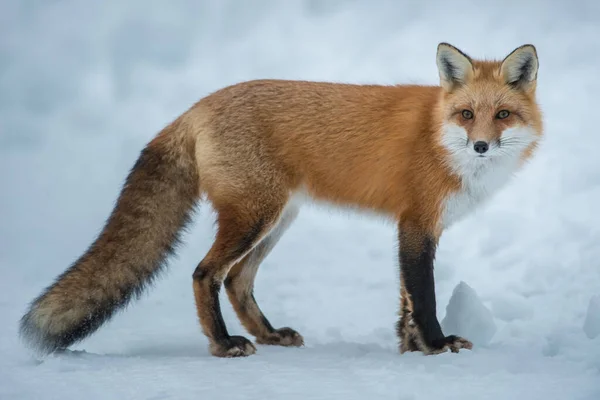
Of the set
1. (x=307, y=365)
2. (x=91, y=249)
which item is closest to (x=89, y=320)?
(x=91, y=249)

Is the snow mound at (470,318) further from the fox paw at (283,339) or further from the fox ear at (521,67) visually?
the fox ear at (521,67)

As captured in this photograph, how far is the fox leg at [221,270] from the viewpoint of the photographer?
3811 millimetres

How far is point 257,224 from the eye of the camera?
152 inches

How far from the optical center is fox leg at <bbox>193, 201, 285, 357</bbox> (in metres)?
3.81

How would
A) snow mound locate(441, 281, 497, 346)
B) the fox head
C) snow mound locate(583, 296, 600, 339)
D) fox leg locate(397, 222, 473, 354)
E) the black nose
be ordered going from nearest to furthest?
the black nose → the fox head → fox leg locate(397, 222, 473, 354) → snow mound locate(583, 296, 600, 339) → snow mound locate(441, 281, 497, 346)

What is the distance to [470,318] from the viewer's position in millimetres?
4234

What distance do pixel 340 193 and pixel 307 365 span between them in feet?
3.29

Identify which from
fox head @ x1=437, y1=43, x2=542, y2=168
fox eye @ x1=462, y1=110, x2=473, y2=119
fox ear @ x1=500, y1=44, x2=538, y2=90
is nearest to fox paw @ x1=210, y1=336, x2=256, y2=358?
fox head @ x1=437, y1=43, x2=542, y2=168

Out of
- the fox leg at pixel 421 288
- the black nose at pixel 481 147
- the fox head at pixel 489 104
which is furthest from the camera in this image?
the fox leg at pixel 421 288

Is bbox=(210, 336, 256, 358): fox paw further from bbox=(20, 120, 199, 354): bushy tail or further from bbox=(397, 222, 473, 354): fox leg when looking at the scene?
bbox=(397, 222, 473, 354): fox leg

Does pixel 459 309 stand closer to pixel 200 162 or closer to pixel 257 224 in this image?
pixel 257 224

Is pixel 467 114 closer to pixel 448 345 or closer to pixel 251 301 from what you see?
pixel 448 345

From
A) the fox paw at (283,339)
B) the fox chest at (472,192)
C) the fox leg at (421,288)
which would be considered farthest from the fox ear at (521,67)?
the fox paw at (283,339)

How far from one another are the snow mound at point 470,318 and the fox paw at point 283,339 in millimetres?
866
